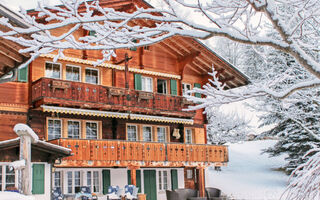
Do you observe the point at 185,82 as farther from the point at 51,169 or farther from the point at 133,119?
the point at 51,169

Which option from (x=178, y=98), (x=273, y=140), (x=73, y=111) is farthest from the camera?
(x=273, y=140)

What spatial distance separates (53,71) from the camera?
68.5ft

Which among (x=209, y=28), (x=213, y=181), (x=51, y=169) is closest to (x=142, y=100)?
(x=51, y=169)

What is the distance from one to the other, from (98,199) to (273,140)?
908 inches

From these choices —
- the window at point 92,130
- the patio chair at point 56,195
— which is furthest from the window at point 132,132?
the patio chair at point 56,195

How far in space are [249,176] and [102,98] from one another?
1420 cm

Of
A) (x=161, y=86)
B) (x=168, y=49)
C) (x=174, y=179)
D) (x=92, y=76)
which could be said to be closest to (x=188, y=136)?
(x=174, y=179)

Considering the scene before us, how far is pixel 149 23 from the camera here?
76.3 feet

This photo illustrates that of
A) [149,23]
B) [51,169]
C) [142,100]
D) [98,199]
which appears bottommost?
[98,199]

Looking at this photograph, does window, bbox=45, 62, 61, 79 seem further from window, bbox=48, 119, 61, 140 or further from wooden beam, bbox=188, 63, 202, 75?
wooden beam, bbox=188, 63, 202, 75

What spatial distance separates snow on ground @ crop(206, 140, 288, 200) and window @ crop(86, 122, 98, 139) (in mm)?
7718

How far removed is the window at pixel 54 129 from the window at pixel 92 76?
2624 mm

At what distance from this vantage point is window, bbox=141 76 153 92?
24.4 meters

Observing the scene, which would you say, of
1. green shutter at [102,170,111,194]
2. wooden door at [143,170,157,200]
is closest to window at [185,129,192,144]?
wooden door at [143,170,157,200]
